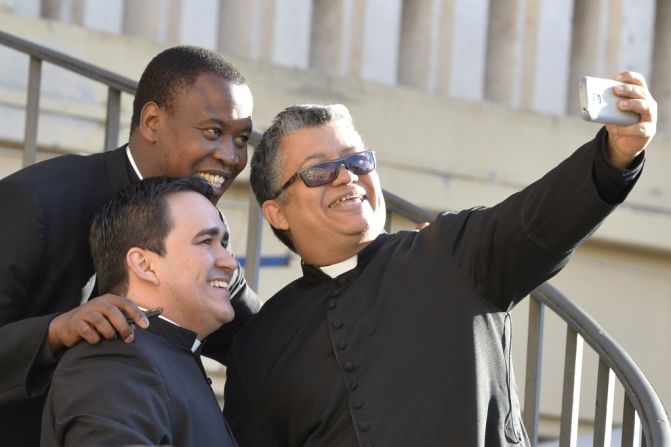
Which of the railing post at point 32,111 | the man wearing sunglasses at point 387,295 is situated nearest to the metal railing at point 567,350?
the railing post at point 32,111

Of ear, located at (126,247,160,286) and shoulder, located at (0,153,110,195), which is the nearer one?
ear, located at (126,247,160,286)

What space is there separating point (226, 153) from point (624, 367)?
3.87 ft

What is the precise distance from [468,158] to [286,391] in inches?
141

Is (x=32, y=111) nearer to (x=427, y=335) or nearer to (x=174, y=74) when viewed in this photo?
(x=174, y=74)

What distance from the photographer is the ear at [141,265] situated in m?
3.55

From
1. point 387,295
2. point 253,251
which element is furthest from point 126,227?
point 253,251

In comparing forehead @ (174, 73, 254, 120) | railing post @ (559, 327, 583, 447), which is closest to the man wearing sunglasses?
forehead @ (174, 73, 254, 120)

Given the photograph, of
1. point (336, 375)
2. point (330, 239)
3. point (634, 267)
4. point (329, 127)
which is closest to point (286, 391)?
point (336, 375)

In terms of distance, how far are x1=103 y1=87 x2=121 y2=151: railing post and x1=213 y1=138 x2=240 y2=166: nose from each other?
1008 millimetres

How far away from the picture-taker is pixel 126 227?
11.9 ft

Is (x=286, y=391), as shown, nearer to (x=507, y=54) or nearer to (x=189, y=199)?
(x=189, y=199)

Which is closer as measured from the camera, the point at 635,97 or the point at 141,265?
the point at 635,97

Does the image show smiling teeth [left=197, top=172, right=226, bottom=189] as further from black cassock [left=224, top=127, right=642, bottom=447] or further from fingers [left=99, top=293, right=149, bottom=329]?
fingers [left=99, top=293, right=149, bottom=329]

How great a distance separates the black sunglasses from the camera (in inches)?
150
